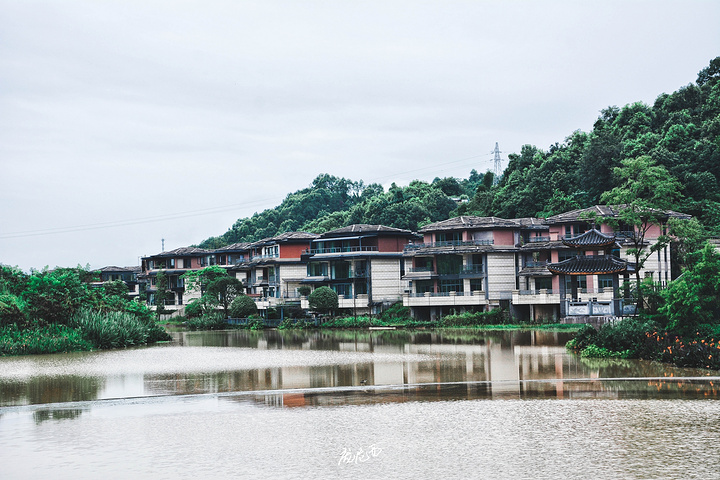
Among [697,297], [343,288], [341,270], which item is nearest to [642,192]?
[697,297]

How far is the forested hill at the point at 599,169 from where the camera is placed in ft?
205

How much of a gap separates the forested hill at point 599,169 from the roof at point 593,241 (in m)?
6.62

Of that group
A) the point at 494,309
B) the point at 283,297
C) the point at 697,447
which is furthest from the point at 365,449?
the point at 283,297

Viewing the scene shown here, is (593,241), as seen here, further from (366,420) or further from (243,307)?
(243,307)

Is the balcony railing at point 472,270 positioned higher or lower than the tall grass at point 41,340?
higher

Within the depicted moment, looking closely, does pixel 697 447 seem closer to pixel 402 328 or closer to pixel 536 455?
pixel 536 455

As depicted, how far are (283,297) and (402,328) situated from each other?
58.0ft

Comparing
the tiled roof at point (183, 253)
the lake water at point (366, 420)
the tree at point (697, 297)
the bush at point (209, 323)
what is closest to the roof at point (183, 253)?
the tiled roof at point (183, 253)

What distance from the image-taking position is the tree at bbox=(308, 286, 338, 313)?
63.9 metres

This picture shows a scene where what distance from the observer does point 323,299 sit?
64.0 metres

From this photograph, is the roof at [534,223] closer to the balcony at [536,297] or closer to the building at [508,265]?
the building at [508,265]

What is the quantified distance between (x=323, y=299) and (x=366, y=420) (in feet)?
154

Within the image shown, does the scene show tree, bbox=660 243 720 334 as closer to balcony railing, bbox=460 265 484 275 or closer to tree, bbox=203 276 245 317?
balcony railing, bbox=460 265 484 275

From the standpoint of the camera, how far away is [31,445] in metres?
15.6
